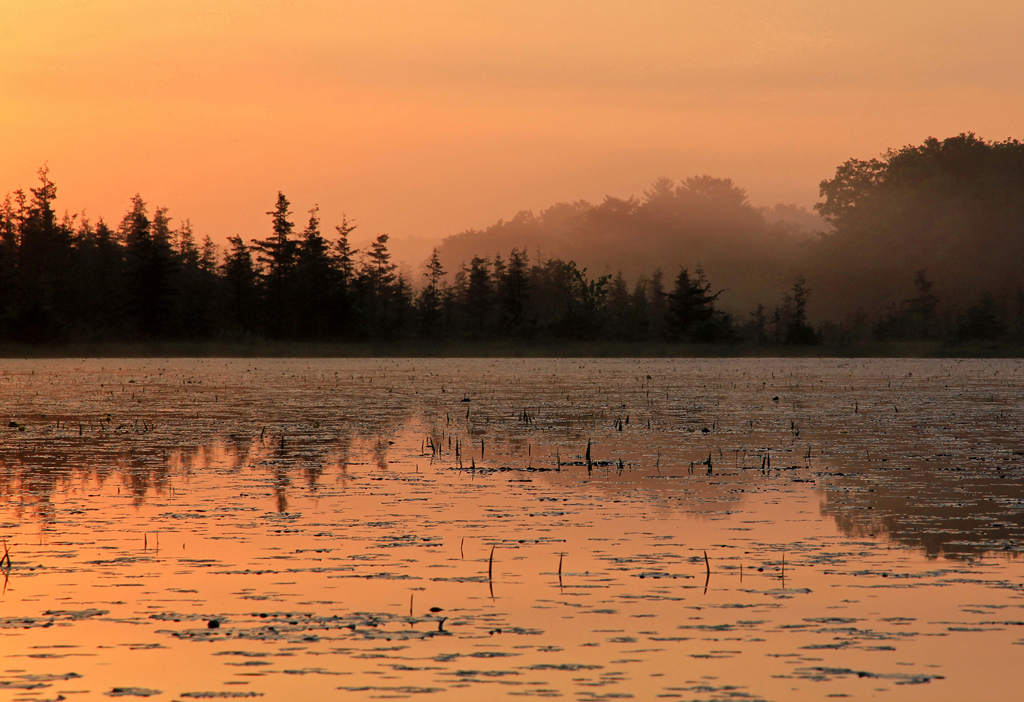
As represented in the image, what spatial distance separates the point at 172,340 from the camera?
350 ft

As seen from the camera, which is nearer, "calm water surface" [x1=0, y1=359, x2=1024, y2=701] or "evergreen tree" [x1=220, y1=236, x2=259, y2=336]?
"calm water surface" [x1=0, y1=359, x2=1024, y2=701]

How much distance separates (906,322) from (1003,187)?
54.2 m

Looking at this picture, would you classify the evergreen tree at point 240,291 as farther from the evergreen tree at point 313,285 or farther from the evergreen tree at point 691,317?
the evergreen tree at point 691,317

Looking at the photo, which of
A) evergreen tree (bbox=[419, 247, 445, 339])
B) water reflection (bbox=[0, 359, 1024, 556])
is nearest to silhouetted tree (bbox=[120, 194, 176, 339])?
evergreen tree (bbox=[419, 247, 445, 339])

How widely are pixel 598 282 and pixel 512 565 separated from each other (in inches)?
4427

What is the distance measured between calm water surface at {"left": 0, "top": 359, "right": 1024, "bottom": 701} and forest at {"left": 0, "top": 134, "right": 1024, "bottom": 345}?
283ft

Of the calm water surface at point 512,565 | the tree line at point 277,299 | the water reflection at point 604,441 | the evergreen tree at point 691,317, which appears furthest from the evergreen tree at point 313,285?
the calm water surface at point 512,565

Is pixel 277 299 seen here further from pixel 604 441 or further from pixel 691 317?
pixel 604 441

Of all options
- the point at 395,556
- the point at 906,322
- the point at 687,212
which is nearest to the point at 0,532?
the point at 395,556

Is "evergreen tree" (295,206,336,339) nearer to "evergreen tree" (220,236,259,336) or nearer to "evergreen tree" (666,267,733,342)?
"evergreen tree" (220,236,259,336)

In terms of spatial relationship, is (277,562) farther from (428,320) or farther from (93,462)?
(428,320)

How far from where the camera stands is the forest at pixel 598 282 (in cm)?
11000

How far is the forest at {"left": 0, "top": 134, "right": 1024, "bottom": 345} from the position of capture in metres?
110

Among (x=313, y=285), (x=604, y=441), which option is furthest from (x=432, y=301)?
(x=604, y=441)
